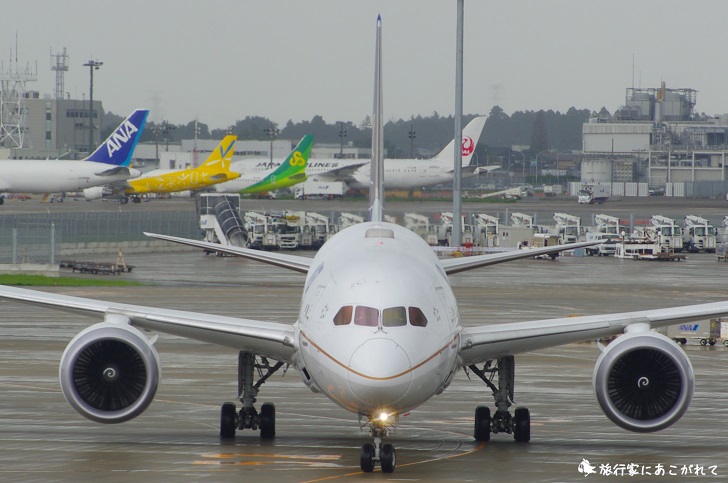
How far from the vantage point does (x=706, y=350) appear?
36.6 metres

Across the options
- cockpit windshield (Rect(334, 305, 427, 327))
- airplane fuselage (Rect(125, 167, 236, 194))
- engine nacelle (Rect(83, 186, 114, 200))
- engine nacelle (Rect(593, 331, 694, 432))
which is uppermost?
airplane fuselage (Rect(125, 167, 236, 194))

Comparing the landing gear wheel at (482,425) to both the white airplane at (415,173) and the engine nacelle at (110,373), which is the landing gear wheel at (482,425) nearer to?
the engine nacelle at (110,373)

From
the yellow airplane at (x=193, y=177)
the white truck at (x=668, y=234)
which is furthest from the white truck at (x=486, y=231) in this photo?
the yellow airplane at (x=193, y=177)

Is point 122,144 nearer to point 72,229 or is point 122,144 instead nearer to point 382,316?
point 72,229

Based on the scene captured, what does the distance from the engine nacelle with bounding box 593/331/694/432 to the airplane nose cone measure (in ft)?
11.5

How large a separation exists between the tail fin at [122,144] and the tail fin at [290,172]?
1996 cm

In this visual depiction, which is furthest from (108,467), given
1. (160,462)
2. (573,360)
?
(573,360)

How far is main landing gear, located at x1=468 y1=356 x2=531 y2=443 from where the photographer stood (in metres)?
20.0

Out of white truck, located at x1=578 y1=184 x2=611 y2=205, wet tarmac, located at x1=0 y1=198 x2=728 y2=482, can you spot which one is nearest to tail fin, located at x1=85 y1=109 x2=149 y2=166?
white truck, located at x1=578 y1=184 x2=611 y2=205

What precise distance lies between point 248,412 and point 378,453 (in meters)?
4.31

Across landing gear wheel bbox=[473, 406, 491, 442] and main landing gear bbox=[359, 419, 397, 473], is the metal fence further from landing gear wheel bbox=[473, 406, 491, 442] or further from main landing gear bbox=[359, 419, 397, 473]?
main landing gear bbox=[359, 419, 397, 473]

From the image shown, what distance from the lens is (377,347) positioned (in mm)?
15367

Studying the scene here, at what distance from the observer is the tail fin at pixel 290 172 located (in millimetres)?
132625

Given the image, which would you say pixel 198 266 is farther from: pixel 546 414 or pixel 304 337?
pixel 304 337
